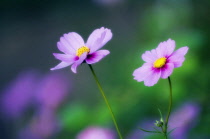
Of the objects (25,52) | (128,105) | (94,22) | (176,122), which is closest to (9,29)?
(25,52)

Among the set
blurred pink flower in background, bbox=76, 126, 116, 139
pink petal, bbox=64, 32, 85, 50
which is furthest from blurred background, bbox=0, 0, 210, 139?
pink petal, bbox=64, 32, 85, 50

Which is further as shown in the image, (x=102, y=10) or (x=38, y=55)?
(x=102, y=10)

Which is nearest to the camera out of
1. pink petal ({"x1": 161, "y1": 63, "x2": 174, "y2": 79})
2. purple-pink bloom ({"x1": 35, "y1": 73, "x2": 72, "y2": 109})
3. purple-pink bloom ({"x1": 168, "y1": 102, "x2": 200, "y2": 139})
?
pink petal ({"x1": 161, "y1": 63, "x2": 174, "y2": 79})

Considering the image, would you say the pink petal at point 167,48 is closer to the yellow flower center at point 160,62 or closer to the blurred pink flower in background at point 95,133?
the yellow flower center at point 160,62

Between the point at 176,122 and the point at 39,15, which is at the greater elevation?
the point at 39,15

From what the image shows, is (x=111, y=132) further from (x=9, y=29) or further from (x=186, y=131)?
(x=9, y=29)

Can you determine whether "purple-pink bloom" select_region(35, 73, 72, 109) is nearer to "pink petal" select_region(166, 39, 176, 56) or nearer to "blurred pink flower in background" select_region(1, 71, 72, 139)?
"blurred pink flower in background" select_region(1, 71, 72, 139)

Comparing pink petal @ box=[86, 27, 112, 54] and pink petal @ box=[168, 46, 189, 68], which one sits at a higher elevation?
pink petal @ box=[86, 27, 112, 54]
